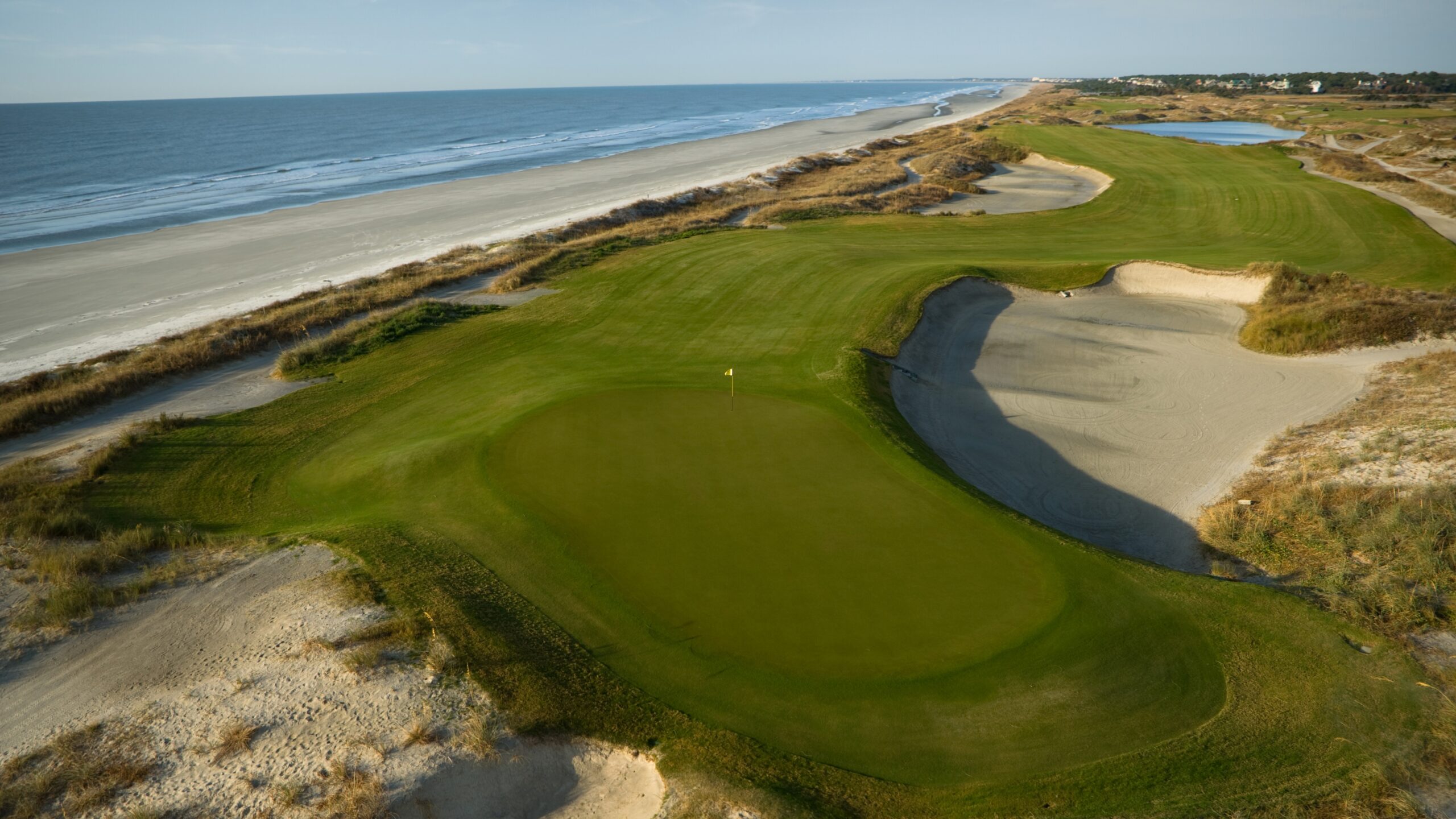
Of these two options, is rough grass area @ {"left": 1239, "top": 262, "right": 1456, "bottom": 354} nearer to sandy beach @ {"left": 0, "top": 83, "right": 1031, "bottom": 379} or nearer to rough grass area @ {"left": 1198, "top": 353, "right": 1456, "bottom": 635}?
rough grass area @ {"left": 1198, "top": 353, "right": 1456, "bottom": 635}

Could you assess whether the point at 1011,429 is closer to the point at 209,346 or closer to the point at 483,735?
the point at 483,735

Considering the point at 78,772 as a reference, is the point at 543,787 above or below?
below

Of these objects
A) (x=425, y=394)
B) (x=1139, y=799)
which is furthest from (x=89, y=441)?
(x=1139, y=799)

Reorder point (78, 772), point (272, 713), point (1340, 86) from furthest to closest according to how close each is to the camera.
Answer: point (1340, 86)
point (272, 713)
point (78, 772)

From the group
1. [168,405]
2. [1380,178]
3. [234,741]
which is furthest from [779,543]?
[1380,178]

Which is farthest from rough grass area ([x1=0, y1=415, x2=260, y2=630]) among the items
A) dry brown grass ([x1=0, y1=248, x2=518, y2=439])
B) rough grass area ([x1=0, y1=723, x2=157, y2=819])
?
dry brown grass ([x1=0, y1=248, x2=518, y2=439])

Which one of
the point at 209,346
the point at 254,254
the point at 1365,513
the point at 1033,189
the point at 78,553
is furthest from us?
the point at 1033,189
